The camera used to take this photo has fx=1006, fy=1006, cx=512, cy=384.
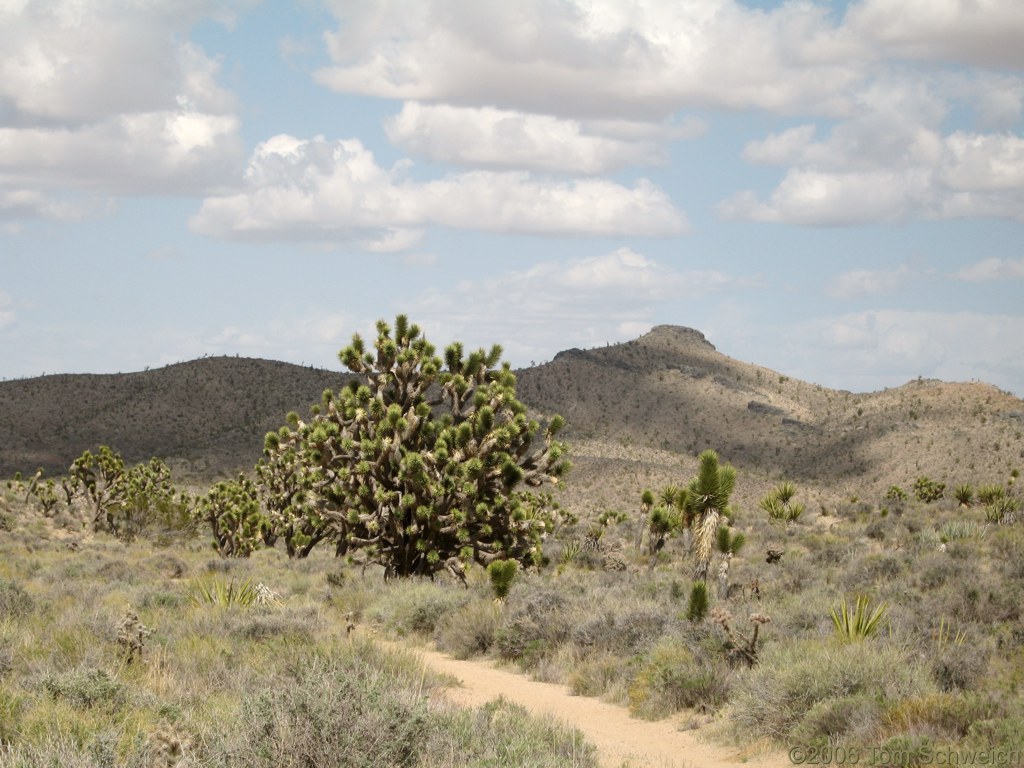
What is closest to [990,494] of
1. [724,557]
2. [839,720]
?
[724,557]

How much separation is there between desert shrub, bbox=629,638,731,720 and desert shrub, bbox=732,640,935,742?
2.17ft

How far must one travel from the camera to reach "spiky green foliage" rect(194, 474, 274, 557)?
100.0 ft

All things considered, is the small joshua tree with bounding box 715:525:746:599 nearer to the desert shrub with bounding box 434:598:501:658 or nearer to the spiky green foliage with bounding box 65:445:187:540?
the desert shrub with bounding box 434:598:501:658

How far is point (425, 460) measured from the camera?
19906 mm

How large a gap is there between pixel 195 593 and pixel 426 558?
5.22m

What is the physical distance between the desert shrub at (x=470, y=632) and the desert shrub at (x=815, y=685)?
5.44 meters

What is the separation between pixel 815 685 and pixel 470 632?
6.56 metres

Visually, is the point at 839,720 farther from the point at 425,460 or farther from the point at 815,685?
the point at 425,460

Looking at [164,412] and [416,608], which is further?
[164,412]

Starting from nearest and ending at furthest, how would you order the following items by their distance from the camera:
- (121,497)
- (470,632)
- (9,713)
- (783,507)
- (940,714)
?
(9,713) → (940,714) → (470,632) → (783,507) → (121,497)

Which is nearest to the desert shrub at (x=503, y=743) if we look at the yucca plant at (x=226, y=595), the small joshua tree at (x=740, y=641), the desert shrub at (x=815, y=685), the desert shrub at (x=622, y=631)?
the desert shrub at (x=815, y=685)

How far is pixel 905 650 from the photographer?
11.3 meters

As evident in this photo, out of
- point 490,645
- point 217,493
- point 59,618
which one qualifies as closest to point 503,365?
point 490,645

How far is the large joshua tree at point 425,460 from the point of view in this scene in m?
19.7
